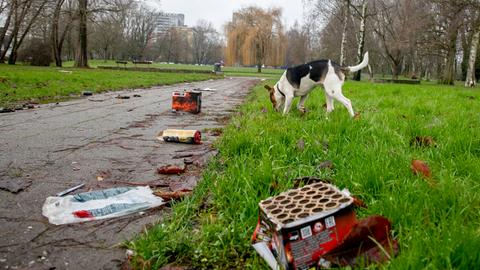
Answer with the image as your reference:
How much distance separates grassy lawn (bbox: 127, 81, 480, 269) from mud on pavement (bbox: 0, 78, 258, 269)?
246 millimetres

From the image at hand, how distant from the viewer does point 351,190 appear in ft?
7.52

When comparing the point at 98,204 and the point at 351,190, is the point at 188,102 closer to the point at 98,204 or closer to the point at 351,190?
the point at 98,204

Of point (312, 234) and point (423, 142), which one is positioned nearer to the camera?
point (312, 234)

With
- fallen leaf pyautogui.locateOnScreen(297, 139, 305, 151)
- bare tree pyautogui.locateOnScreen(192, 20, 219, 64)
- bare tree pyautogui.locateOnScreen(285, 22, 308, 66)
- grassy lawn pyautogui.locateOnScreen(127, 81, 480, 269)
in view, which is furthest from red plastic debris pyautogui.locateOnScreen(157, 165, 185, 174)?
bare tree pyautogui.locateOnScreen(192, 20, 219, 64)

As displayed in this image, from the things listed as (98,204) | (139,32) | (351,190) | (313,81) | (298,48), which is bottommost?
(98,204)

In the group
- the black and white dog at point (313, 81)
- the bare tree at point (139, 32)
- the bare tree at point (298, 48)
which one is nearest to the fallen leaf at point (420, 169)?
the black and white dog at point (313, 81)

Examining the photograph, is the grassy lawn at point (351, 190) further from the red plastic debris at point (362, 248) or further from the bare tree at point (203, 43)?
the bare tree at point (203, 43)

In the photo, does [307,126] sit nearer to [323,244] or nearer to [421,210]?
[421,210]

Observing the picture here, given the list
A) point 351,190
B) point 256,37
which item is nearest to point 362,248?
point 351,190

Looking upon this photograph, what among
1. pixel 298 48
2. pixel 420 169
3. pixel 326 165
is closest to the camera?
pixel 420 169

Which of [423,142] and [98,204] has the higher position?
[423,142]

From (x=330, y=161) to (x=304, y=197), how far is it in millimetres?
1182

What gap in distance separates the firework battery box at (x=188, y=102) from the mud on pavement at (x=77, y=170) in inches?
28.5

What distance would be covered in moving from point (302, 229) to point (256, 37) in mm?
48194
